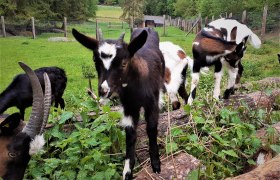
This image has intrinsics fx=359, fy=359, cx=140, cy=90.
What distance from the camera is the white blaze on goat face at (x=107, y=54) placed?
118 inches

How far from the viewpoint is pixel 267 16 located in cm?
2077

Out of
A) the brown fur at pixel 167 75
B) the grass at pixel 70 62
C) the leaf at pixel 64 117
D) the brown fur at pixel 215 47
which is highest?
the brown fur at pixel 215 47

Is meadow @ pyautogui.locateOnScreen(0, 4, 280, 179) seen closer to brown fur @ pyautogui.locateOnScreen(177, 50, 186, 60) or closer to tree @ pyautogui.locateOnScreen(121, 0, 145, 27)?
brown fur @ pyautogui.locateOnScreen(177, 50, 186, 60)

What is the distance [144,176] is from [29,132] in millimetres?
1272

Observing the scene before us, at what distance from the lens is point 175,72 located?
19.3 ft

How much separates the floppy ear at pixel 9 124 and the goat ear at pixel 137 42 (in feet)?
4.53

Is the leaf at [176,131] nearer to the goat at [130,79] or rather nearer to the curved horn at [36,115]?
the goat at [130,79]

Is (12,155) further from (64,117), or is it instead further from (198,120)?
(198,120)

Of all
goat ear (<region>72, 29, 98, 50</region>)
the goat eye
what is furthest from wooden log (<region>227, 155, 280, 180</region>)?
the goat eye

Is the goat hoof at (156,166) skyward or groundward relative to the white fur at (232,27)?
groundward

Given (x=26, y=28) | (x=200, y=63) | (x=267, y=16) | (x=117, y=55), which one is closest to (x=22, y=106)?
(x=200, y=63)

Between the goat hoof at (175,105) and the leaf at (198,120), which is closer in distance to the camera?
the leaf at (198,120)

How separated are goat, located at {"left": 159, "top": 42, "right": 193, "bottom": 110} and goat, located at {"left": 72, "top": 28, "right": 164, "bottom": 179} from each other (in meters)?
1.69

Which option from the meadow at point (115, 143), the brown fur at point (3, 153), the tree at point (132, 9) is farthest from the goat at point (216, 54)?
the tree at point (132, 9)
